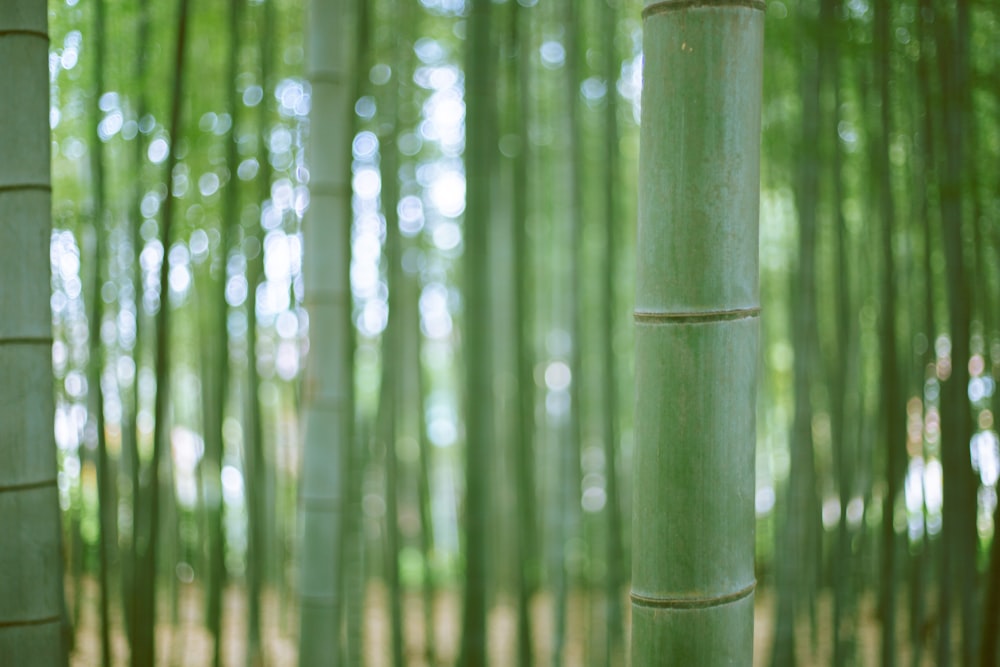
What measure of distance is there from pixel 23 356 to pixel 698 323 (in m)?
1.11

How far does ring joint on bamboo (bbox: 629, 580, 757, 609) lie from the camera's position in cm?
117

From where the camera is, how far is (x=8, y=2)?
1.50m

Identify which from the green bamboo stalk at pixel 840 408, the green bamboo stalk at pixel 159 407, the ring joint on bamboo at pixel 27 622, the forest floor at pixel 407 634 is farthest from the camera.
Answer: the forest floor at pixel 407 634

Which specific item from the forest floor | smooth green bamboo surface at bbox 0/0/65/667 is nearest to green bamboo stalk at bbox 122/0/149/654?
the forest floor

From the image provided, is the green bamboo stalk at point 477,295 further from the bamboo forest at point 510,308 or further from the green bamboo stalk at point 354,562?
the green bamboo stalk at point 354,562

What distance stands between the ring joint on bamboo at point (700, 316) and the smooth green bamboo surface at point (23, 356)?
1037mm

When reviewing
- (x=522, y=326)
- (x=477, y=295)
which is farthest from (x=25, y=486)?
(x=522, y=326)

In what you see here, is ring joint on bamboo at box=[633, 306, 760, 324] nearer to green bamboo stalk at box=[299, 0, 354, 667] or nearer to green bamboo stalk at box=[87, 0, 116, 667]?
green bamboo stalk at box=[299, 0, 354, 667]

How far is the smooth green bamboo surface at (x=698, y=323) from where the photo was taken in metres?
1.15

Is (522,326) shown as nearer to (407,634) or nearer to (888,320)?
(888,320)

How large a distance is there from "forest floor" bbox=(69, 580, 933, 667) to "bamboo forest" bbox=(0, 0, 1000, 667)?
53 millimetres

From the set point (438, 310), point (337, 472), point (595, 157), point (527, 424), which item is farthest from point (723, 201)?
point (438, 310)

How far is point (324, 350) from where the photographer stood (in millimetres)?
1819

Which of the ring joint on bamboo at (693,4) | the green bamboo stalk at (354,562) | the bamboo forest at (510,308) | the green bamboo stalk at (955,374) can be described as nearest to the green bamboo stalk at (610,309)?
the bamboo forest at (510,308)
